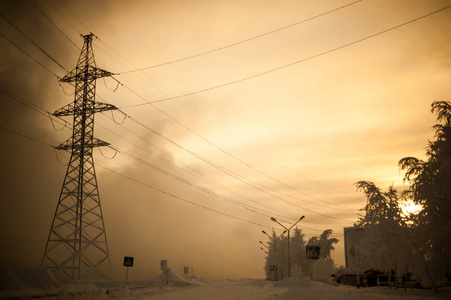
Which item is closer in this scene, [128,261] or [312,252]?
[128,261]

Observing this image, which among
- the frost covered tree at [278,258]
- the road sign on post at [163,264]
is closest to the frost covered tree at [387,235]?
the road sign on post at [163,264]

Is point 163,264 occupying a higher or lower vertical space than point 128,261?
lower

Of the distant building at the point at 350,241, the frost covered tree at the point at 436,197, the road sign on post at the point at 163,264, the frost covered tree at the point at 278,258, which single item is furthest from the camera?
the frost covered tree at the point at 278,258

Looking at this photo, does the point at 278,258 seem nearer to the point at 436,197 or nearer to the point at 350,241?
the point at 350,241

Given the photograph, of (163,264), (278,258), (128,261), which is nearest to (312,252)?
(163,264)

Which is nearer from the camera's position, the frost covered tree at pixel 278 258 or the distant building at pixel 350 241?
the distant building at pixel 350 241

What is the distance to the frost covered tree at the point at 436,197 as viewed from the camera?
34719 mm

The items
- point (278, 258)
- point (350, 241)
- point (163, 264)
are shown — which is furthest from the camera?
point (278, 258)

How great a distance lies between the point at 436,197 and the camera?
36.2m

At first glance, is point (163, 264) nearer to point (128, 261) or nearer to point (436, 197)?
point (128, 261)

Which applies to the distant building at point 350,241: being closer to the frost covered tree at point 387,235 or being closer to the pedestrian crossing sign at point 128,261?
the frost covered tree at point 387,235

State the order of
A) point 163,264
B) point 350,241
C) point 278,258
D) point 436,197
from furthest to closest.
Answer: point 278,258 < point 350,241 < point 163,264 < point 436,197

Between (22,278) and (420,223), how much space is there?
3619 centimetres

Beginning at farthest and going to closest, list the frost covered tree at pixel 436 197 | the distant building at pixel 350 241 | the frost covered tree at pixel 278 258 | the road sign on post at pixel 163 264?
the frost covered tree at pixel 278 258, the distant building at pixel 350 241, the road sign on post at pixel 163 264, the frost covered tree at pixel 436 197
